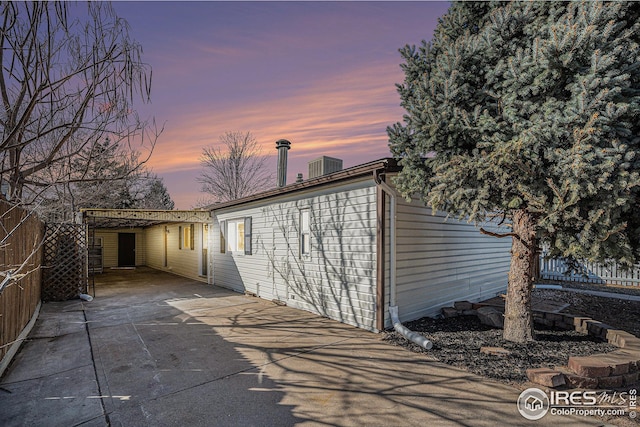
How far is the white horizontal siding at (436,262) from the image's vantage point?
6246mm

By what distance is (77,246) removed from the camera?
945 cm

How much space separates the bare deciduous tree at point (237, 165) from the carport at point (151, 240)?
6.86 meters

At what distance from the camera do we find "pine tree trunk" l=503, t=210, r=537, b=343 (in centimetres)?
516

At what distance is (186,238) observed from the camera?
14.5m

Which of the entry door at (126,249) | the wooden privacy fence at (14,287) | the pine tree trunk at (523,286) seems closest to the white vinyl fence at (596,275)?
the pine tree trunk at (523,286)

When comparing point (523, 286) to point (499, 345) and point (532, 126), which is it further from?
point (532, 126)

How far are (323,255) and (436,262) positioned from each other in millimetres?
2444

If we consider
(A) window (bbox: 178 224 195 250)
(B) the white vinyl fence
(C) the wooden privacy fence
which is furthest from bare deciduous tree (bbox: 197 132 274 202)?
(C) the wooden privacy fence

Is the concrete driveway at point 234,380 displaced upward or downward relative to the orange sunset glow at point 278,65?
downward

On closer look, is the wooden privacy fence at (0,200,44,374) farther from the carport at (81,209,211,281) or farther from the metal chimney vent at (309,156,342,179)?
the metal chimney vent at (309,156,342,179)

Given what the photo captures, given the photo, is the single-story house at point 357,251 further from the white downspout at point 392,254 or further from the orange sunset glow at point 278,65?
the orange sunset glow at point 278,65

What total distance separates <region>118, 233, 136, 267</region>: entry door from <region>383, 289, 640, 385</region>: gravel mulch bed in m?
19.4

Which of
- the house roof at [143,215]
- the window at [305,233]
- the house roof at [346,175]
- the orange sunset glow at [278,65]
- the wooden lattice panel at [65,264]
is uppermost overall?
the orange sunset glow at [278,65]

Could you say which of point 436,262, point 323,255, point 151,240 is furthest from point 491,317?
point 151,240
